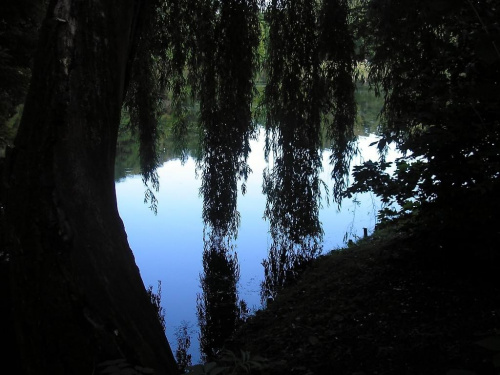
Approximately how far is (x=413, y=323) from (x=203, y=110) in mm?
2764

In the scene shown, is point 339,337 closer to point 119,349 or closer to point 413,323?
point 413,323

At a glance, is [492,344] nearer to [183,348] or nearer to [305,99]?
[305,99]

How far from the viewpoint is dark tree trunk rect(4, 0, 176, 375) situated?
181 centimetres

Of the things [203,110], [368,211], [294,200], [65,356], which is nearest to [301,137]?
[294,200]

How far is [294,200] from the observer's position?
4320 millimetres

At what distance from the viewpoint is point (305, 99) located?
13.2ft

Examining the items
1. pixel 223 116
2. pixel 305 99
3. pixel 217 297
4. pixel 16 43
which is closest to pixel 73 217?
pixel 223 116

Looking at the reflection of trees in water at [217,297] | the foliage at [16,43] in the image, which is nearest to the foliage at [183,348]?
the reflection of trees in water at [217,297]

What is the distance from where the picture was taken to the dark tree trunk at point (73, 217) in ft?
5.94

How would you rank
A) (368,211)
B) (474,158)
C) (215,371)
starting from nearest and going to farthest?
(215,371)
(474,158)
(368,211)

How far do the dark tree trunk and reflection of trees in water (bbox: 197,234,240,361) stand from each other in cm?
206

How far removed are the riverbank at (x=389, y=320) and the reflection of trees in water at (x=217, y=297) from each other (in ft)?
1.27

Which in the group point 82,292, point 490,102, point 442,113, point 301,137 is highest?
point 301,137

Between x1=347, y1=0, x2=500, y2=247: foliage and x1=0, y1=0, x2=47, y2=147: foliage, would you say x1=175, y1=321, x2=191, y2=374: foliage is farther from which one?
x1=0, y1=0, x2=47, y2=147: foliage
